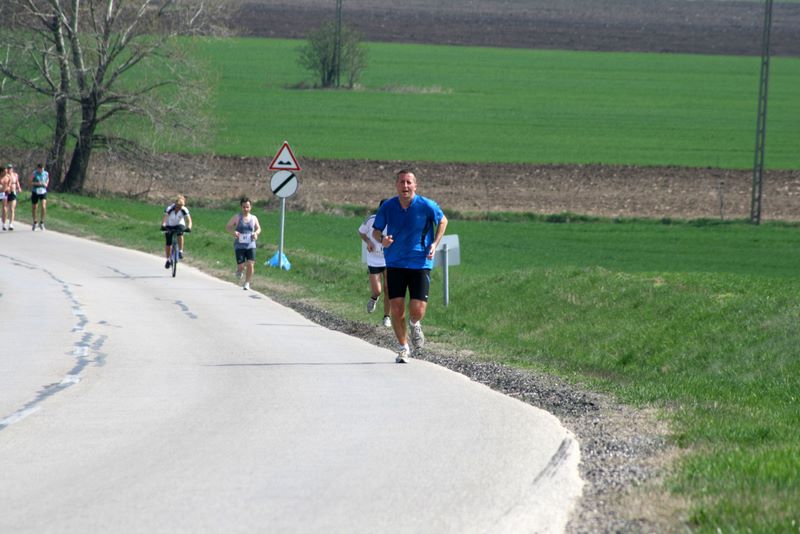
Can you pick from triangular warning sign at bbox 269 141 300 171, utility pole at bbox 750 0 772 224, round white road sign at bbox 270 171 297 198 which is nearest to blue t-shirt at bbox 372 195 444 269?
triangular warning sign at bbox 269 141 300 171

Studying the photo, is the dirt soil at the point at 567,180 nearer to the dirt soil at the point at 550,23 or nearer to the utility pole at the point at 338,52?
the dirt soil at the point at 550,23

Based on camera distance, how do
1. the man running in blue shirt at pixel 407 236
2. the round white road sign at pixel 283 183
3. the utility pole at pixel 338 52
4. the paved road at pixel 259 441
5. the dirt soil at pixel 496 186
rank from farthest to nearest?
the utility pole at pixel 338 52
the dirt soil at pixel 496 186
the round white road sign at pixel 283 183
the man running in blue shirt at pixel 407 236
the paved road at pixel 259 441

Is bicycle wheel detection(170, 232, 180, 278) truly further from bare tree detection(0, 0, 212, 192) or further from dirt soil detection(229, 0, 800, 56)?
dirt soil detection(229, 0, 800, 56)

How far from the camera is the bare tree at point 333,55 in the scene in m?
92.0

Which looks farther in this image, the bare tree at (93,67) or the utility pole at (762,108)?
the bare tree at (93,67)

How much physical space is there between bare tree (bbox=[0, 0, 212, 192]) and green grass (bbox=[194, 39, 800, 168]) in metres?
2.09

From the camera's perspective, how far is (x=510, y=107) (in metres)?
85.9

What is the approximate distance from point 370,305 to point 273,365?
6.08 m

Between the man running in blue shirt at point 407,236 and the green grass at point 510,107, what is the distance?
118 feet

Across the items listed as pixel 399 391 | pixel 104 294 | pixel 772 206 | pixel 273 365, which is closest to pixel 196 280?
pixel 104 294

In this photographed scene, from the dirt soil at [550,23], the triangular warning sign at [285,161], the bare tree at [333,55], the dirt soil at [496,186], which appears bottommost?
the dirt soil at [496,186]

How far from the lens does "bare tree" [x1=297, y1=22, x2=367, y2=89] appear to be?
9200 centimetres

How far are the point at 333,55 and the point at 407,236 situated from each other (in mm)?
80825

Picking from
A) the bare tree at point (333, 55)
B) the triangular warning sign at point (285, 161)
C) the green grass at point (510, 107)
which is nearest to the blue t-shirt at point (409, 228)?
the triangular warning sign at point (285, 161)
